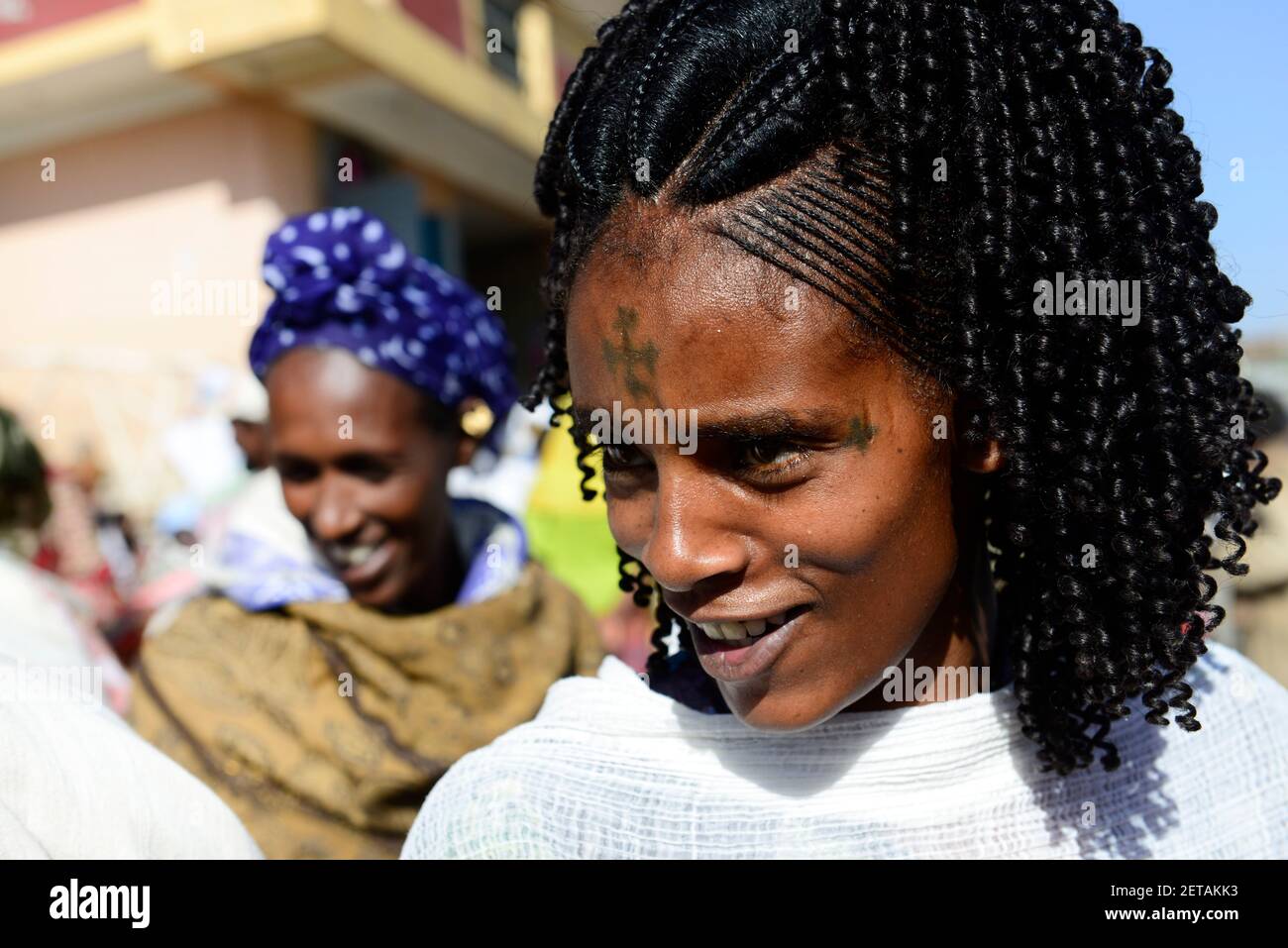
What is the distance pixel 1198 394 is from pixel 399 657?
188 centimetres

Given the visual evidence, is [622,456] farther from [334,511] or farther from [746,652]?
[334,511]

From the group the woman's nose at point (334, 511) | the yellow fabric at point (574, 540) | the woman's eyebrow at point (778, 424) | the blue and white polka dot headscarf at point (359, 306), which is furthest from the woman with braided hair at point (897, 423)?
the yellow fabric at point (574, 540)

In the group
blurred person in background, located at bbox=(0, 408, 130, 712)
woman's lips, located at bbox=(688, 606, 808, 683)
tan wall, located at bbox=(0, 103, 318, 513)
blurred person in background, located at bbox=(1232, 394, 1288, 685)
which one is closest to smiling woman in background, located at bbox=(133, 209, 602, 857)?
blurred person in background, located at bbox=(0, 408, 130, 712)

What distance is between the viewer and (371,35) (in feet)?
22.4

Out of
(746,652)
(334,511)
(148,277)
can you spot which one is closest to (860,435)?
(746,652)

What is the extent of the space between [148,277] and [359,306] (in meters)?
5.46

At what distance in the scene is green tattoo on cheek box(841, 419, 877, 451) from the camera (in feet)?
4.29

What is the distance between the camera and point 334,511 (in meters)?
2.64

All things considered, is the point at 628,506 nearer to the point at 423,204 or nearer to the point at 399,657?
the point at 399,657

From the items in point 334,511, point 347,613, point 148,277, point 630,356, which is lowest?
point 347,613

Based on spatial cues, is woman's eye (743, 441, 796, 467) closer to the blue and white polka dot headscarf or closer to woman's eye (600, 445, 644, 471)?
woman's eye (600, 445, 644, 471)

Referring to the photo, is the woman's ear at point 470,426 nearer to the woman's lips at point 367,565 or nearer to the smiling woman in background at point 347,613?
the smiling woman in background at point 347,613

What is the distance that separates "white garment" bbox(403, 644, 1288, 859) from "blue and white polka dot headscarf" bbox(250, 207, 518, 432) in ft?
4.62
